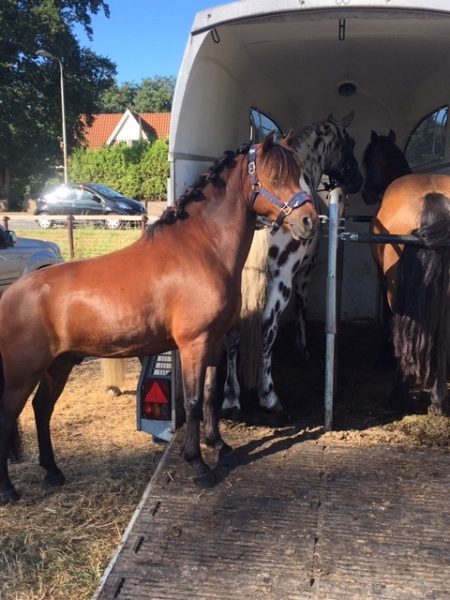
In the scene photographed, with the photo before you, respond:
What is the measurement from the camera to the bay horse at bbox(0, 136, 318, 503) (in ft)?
9.39

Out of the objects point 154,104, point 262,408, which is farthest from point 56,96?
point 154,104

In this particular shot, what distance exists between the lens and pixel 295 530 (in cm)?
254

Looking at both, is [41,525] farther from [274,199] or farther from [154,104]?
[154,104]

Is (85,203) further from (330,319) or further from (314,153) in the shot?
(330,319)

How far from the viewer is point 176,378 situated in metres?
3.51

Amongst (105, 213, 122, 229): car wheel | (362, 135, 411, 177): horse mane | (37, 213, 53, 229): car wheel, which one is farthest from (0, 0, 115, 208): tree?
(362, 135, 411, 177): horse mane

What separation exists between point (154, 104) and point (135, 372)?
72.1m

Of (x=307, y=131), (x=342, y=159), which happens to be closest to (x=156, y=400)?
(x=307, y=131)

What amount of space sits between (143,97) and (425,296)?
75.6 metres

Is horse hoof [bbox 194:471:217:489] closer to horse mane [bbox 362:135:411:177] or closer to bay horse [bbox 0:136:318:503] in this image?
bay horse [bbox 0:136:318:503]

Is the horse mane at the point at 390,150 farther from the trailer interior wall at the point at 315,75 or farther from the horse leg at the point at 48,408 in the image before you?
the horse leg at the point at 48,408

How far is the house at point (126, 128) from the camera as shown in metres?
48.7

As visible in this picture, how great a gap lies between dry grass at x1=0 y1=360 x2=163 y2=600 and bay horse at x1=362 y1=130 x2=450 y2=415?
1.77 metres

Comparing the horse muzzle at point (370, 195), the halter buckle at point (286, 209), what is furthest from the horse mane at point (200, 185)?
the horse muzzle at point (370, 195)
